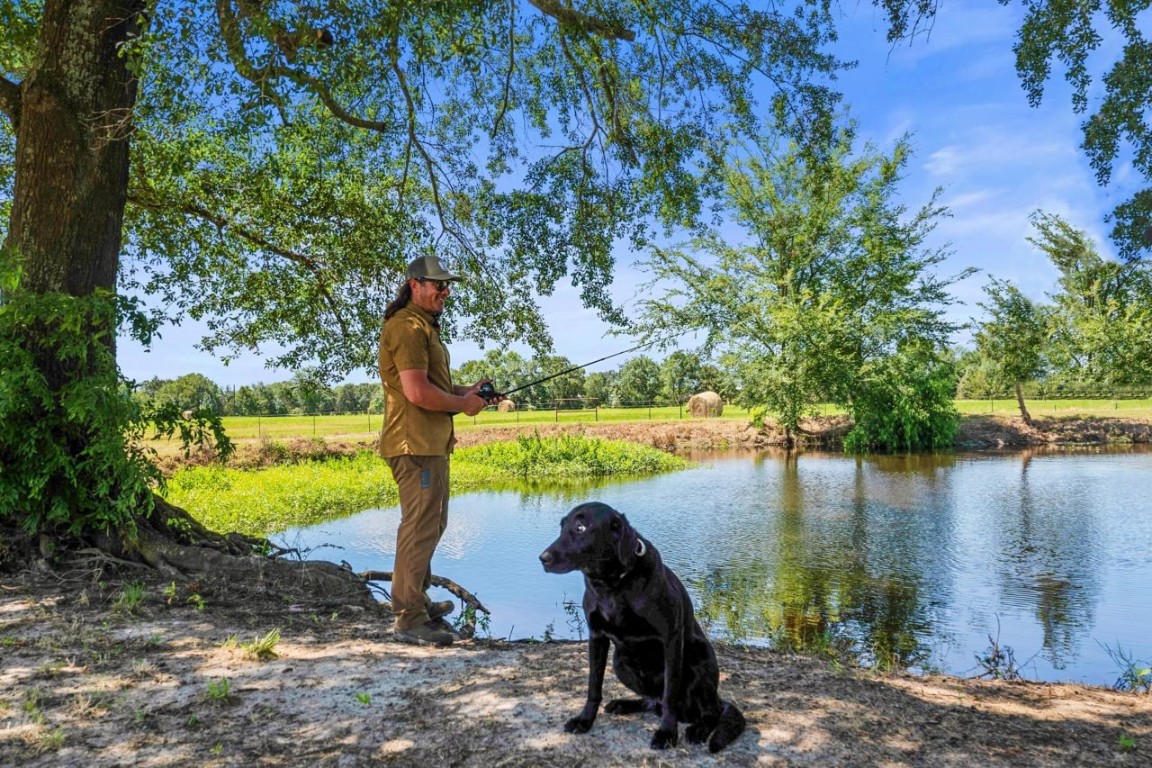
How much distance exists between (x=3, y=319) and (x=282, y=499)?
10033mm

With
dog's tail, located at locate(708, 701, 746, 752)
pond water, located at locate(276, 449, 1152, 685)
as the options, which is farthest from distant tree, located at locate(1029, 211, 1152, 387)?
dog's tail, located at locate(708, 701, 746, 752)

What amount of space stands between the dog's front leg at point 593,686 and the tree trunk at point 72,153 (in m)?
5.38

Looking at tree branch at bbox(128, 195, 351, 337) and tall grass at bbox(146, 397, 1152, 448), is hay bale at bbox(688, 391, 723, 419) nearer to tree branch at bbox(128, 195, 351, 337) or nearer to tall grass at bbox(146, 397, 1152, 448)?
tall grass at bbox(146, 397, 1152, 448)

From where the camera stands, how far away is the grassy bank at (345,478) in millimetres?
13453

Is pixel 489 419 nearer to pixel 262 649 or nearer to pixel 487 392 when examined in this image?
pixel 487 392

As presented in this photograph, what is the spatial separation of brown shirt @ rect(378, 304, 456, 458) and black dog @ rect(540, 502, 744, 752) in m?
1.82

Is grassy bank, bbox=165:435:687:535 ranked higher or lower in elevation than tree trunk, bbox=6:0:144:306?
lower

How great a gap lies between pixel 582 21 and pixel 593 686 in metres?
7.51

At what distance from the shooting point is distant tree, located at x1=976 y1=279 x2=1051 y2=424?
109ft

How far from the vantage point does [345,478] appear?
1738 cm

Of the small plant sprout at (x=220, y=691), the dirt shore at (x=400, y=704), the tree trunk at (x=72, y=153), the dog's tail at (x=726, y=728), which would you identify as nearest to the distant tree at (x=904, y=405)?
the dirt shore at (x=400, y=704)

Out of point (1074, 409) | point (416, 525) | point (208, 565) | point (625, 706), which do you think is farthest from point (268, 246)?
point (1074, 409)

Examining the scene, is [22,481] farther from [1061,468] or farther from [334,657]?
[1061,468]

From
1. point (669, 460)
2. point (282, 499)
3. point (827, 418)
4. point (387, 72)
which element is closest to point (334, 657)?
point (387, 72)
